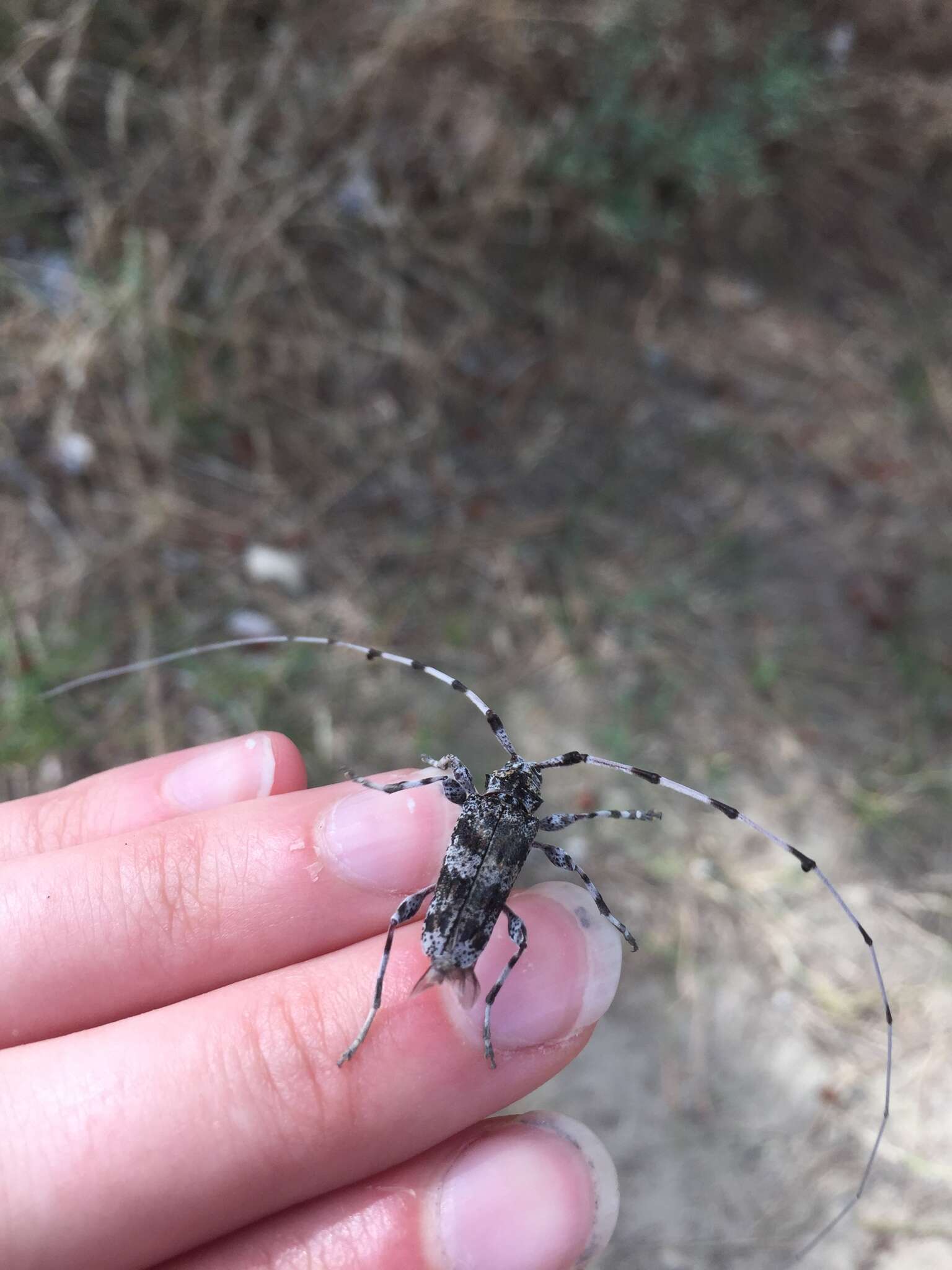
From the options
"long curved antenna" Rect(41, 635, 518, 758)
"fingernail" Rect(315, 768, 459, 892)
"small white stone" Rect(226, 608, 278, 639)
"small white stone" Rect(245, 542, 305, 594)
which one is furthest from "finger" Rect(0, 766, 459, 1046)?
"small white stone" Rect(245, 542, 305, 594)

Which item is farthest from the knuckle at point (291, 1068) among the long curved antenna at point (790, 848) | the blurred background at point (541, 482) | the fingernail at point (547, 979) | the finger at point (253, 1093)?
the blurred background at point (541, 482)

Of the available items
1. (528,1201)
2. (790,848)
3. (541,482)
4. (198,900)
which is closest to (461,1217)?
(528,1201)

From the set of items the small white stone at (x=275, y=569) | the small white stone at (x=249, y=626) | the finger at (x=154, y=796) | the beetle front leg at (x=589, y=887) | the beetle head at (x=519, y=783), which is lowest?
the small white stone at (x=249, y=626)

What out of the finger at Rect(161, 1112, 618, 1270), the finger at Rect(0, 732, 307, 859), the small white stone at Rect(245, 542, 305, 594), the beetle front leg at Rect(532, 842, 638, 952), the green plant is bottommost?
the finger at Rect(161, 1112, 618, 1270)

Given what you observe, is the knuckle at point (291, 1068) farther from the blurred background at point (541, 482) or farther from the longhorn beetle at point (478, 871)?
the blurred background at point (541, 482)

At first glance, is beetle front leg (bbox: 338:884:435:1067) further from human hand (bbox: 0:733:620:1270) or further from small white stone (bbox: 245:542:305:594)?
small white stone (bbox: 245:542:305:594)

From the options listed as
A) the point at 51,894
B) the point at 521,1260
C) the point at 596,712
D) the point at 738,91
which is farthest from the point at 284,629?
the point at 738,91
